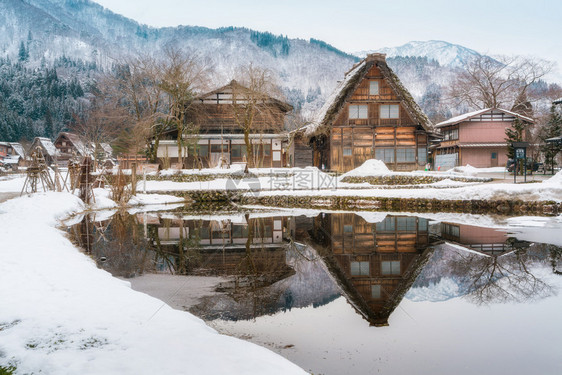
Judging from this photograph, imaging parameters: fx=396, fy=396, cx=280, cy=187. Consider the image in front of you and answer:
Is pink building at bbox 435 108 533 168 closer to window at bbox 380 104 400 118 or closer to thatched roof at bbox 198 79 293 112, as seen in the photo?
window at bbox 380 104 400 118

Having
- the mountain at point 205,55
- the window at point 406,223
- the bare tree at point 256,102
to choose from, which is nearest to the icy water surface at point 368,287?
the window at point 406,223

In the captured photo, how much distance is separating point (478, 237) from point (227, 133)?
2519 cm

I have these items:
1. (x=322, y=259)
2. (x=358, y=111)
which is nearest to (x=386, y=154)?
(x=358, y=111)

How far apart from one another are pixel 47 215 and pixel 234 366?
→ 10648 millimetres

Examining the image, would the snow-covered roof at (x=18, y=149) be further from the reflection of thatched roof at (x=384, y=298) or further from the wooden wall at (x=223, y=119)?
the reflection of thatched roof at (x=384, y=298)

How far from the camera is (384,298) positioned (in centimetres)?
537

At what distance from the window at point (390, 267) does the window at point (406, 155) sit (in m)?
23.7

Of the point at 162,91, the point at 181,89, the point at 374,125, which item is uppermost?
the point at 162,91

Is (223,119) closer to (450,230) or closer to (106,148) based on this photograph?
(450,230)

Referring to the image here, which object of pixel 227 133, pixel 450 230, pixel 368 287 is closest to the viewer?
pixel 368 287

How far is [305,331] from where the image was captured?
171 inches

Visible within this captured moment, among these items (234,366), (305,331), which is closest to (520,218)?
(305,331)

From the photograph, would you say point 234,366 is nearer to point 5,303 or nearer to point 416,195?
point 5,303

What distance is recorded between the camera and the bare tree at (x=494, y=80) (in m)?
44.3
